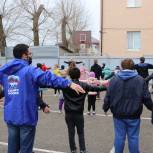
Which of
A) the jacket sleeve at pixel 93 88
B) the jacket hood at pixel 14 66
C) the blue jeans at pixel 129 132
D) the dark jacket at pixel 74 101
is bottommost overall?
the blue jeans at pixel 129 132

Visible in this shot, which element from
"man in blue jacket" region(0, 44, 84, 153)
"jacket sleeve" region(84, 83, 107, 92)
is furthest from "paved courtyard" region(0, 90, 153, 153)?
"man in blue jacket" region(0, 44, 84, 153)

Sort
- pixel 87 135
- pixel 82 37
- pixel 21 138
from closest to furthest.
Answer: pixel 21 138
pixel 87 135
pixel 82 37

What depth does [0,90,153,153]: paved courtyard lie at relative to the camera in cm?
956

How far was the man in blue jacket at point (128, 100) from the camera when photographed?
7.41 metres

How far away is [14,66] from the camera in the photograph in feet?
19.8

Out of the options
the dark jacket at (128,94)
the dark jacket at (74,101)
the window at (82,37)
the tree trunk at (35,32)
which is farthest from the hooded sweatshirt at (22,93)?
the tree trunk at (35,32)

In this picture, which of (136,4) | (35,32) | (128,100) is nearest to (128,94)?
(128,100)

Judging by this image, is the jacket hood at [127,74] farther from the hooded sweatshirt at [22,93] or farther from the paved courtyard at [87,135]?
the paved courtyard at [87,135]

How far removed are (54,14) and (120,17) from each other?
795 inches

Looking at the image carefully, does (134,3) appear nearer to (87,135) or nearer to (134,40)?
(134,40)

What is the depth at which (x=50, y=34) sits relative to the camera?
5722 centimetres

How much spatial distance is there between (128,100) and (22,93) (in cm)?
202

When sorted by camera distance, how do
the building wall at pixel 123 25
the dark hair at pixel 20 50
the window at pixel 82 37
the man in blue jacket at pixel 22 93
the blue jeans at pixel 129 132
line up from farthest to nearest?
the window at pixel 82 37 → the building wall at pixel 123 25 → the blue jeans at pixel 129 132 → the dark hair at pixel 20 50 → the man in blue jacket at pixel 22 93

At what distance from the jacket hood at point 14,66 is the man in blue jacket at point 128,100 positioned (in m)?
1.87
